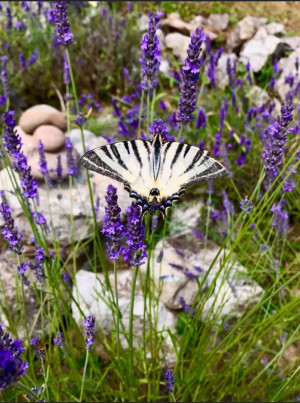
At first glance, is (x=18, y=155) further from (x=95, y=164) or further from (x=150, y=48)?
(x=150, y=48)

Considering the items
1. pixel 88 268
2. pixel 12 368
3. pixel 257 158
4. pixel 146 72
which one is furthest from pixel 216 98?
pixel 12 368

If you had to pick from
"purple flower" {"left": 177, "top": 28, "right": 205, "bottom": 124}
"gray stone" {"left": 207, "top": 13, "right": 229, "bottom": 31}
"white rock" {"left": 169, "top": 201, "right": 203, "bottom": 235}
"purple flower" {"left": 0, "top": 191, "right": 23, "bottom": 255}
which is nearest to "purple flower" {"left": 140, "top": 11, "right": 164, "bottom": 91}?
"purple flower" {"left": 177, "top": 28, "right": 205, "bottom": 124}

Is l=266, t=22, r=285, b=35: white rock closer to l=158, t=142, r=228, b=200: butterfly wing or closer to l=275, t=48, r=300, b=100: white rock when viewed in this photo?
l=275, t=48, r=300, b=100: white rock

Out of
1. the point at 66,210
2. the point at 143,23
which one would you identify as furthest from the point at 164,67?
the point at 66,210

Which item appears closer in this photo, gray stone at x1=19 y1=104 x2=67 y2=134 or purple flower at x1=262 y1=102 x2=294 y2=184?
purple flower at x1=262 y1=102 x2=294 y2=184

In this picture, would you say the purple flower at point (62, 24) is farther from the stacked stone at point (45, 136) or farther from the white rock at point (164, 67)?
the white rock at point (164, 67)

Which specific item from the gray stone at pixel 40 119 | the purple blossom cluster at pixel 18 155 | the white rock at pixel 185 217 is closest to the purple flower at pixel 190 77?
the purple blossom cluster at pixel 18 155
